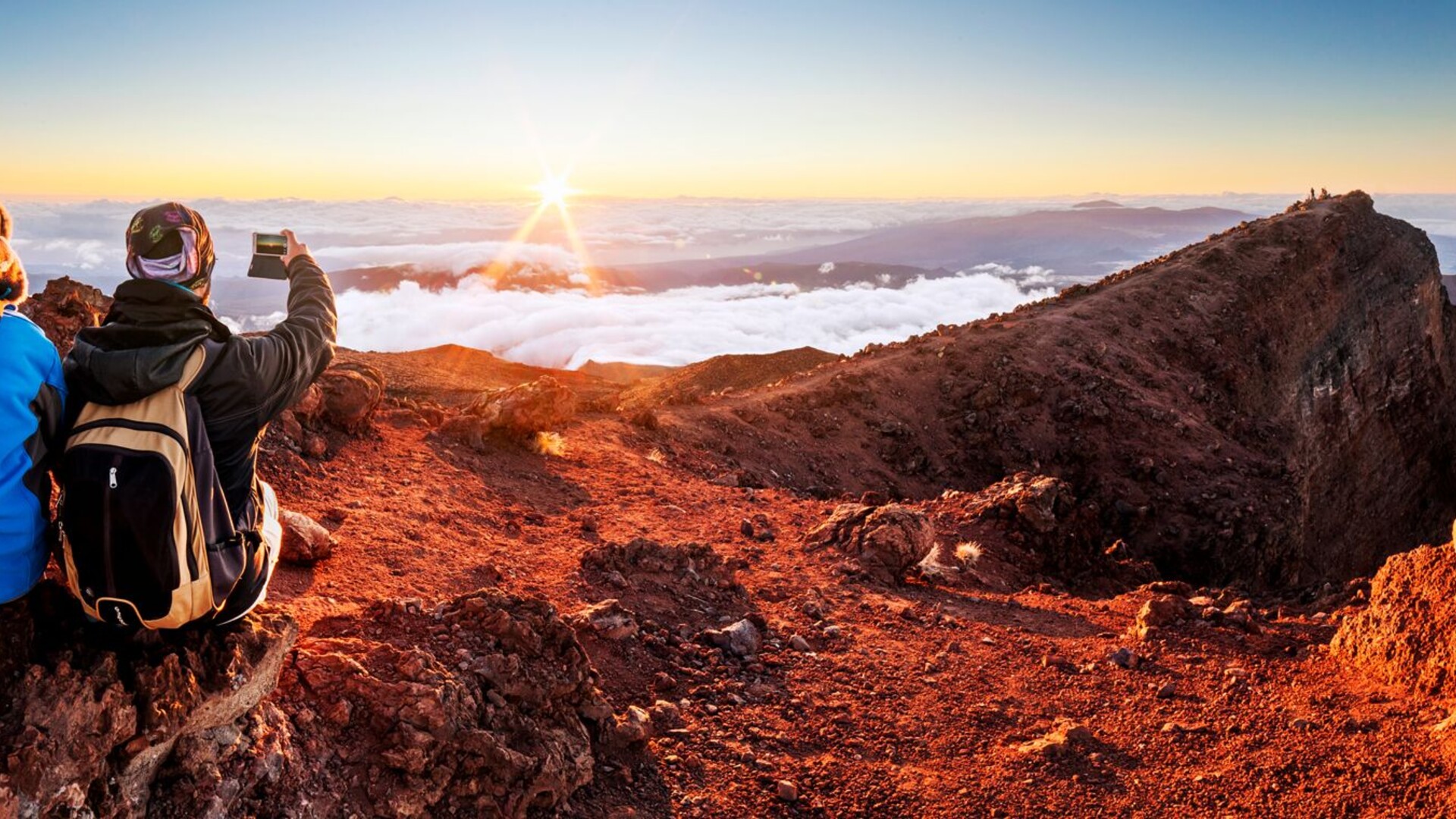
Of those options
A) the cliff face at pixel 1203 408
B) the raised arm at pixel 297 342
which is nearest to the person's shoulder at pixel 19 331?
the raised arm at pixel 297 342

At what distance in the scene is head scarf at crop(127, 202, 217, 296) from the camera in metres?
2.67

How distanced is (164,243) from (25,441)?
0.73 m

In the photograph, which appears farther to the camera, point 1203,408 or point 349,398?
point 1203,408

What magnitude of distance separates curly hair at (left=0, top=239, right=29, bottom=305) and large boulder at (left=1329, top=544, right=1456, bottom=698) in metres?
7.20

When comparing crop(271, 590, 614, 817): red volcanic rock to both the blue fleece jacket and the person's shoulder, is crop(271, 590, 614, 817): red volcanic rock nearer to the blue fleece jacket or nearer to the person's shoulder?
the blue fleece jacket

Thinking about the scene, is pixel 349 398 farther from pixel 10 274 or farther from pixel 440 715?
pixel 10 274

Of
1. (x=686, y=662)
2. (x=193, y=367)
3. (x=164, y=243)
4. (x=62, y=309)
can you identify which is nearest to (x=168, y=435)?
(x=193, y=367)

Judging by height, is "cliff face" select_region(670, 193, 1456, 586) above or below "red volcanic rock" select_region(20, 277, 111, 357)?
below

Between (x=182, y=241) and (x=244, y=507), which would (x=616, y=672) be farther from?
(x=182, y=241)

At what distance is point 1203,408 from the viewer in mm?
19500

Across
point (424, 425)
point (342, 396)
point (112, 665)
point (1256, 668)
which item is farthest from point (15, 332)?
point (424, 425)

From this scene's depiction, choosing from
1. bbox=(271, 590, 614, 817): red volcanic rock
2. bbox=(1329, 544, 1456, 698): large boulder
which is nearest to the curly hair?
bbox=(271, 590, 614, 817): red volcanic rock

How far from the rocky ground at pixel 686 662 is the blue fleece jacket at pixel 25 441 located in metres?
0.35

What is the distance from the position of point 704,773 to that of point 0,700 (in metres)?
3.05
